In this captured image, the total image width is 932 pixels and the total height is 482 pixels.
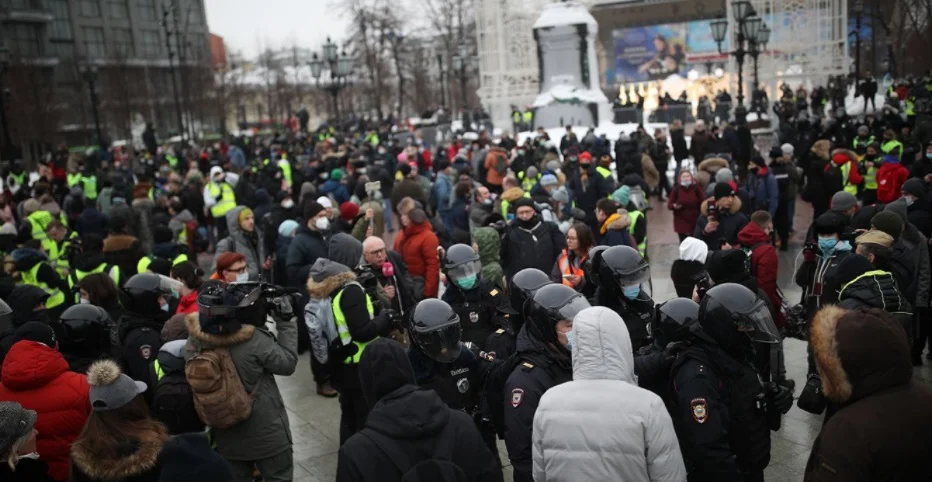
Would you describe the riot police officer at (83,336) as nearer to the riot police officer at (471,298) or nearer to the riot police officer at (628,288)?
the riot police officer at (471,298)

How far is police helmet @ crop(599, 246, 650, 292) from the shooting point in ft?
18.3

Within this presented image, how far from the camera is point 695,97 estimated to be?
56938 millimetres

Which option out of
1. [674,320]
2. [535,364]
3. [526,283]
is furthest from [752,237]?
[535,364]

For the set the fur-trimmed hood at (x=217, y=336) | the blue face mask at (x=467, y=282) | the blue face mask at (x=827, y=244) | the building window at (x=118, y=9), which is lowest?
the blue face mask at (x=827, y=244)

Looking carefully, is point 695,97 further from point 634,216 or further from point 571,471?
point 571,471

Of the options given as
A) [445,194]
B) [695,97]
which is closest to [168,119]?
[695,97]

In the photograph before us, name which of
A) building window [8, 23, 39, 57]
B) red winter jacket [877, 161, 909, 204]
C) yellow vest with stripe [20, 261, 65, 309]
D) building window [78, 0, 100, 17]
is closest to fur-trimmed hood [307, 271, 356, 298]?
yellow vest with stripe [20, 261, 65, 309]

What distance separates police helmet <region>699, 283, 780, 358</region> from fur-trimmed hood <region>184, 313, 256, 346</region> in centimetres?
269

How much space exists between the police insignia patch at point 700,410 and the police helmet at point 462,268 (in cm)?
271

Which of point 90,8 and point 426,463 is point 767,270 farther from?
point 90,8

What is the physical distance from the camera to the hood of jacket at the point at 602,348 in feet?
12.1

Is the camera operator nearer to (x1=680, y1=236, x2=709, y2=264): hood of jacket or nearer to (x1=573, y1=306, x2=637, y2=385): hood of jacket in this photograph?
(x1=573, y1=306, x2=637, y2=385): hood of jacket

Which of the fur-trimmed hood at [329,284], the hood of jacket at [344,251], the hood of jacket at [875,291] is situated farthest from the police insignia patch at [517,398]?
the hood of jacket at [344,251]

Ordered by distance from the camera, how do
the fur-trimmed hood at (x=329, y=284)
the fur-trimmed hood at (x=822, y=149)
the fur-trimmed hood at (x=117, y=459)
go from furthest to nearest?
the fur-trimmed hood at (x=822, y=149) → the fur-trimmed hood at (x=329, y=284) → the fur-trimmed hood at (x=117, y=459)
